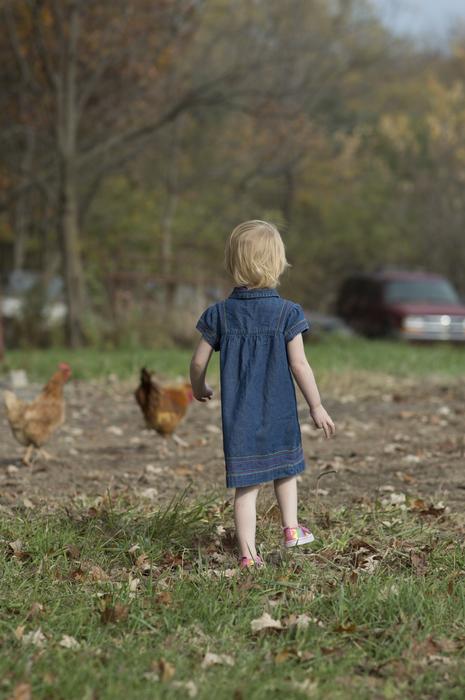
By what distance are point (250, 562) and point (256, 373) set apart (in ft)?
2.56

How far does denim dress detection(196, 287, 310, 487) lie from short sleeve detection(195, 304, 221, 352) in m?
0.01

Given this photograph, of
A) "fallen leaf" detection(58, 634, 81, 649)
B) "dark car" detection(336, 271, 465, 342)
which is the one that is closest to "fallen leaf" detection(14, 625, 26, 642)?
"fallen leaf" detection(58, 634, 81, 649)

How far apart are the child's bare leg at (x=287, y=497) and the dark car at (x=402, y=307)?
14.2m

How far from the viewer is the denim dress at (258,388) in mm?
3887

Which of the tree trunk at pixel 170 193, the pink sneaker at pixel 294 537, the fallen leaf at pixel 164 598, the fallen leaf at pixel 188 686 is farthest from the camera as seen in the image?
the tree trunk at pixel 170 193

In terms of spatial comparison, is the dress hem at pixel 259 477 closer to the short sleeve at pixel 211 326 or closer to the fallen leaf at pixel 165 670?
the short sleeve at pixel 211 326

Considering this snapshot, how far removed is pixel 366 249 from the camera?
31484mm

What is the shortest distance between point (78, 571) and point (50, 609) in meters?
0.45

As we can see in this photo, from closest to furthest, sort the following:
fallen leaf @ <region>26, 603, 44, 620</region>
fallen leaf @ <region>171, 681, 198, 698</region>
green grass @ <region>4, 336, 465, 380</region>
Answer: fallen leaf @ <region>171, 681, 198, 698</region> < fallen leaf @ <region>26, 603, 44, 620</region> < green grass @ <region>4, 336, 465, 380</region>

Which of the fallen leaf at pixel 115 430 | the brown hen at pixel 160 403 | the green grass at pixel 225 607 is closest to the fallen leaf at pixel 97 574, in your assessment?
the green grass at pixel 225 607

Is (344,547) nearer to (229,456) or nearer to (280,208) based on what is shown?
(229,456)

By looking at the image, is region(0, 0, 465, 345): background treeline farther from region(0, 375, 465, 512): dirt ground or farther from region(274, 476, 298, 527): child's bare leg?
region(274, 476, 298, 527): child's bare leg

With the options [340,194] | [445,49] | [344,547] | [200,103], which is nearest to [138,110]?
[200,103]

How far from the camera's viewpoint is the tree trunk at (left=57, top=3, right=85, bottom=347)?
15508mm
